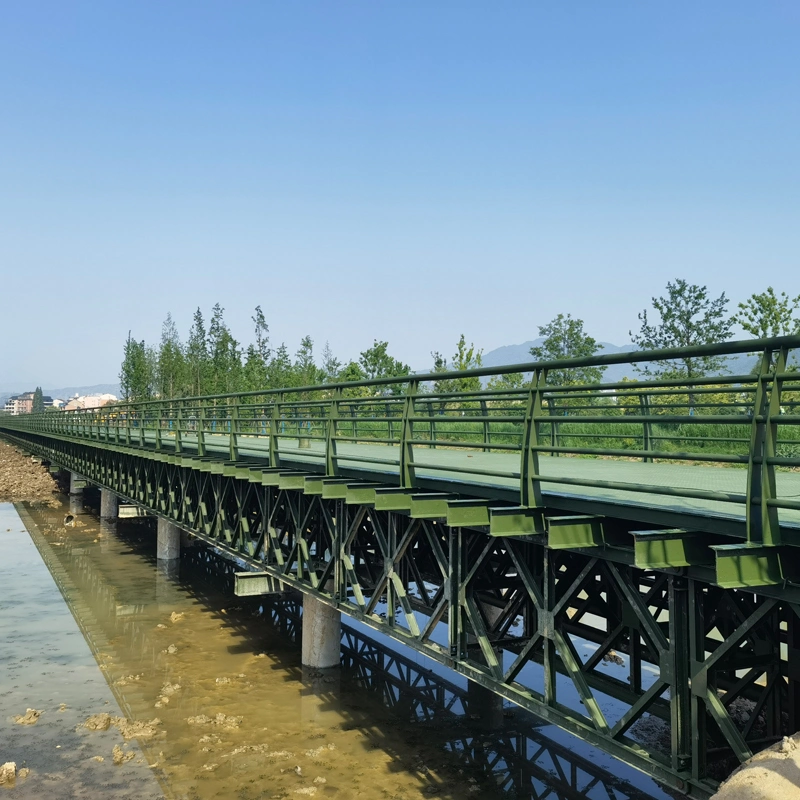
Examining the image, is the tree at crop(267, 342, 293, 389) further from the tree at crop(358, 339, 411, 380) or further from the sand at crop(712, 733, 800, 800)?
the sand at crop(712, 733, 800, 800)

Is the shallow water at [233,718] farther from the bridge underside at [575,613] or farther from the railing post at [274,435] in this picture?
the railing post at [274,435]

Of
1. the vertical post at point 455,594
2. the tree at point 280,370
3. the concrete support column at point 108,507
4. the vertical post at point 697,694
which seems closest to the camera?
the vertical post at point 697,694

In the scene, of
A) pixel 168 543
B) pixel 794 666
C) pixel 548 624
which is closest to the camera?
pixel 794 666

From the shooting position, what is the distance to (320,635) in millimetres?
15070

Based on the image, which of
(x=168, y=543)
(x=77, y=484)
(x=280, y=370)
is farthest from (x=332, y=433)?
(x=280, y=370)

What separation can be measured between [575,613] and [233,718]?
607 cm

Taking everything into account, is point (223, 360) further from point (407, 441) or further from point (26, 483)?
point (407, 441)

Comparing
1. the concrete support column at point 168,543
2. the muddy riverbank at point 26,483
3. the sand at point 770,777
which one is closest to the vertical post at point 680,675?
the sand at point 770,777

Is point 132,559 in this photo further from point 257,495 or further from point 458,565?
point 458,565

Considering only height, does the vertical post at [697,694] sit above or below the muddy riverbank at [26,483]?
above

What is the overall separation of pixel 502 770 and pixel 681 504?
5972 millimetres

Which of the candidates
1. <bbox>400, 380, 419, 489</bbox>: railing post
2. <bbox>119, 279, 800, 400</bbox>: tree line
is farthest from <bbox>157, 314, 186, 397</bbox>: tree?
<bbox>400, 380, 419, 489</bbox>: railing post

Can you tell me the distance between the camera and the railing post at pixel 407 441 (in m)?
9.63

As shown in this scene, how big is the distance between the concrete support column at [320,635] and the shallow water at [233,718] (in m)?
0.34
